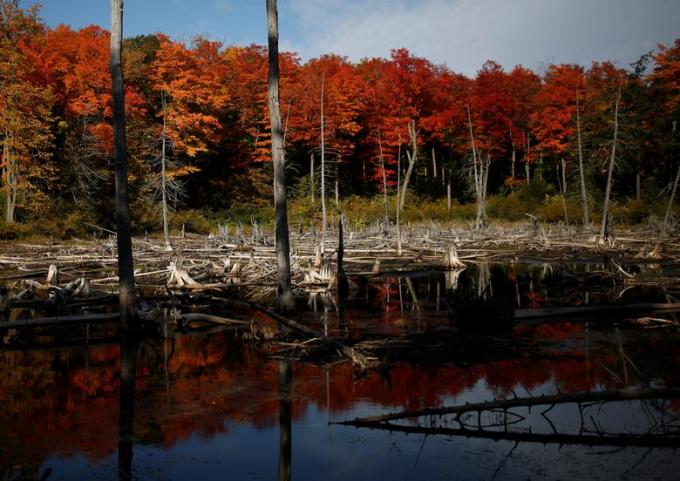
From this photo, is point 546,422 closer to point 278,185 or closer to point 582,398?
point 582,398

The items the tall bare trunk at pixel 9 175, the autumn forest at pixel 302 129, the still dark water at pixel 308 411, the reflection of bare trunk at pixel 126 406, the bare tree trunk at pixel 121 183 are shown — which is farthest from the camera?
the autumn forest at pixel 302 129

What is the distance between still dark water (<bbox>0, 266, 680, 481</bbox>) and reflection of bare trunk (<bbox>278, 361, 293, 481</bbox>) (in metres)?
0.02

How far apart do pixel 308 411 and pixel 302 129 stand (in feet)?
139

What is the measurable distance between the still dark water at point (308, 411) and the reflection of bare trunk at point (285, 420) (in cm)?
2

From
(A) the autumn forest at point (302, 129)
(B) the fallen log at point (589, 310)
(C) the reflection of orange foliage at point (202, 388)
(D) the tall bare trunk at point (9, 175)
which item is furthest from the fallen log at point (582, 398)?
(D) the tall bare trunk at point (9, 175)

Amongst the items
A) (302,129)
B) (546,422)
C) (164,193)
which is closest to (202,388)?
(546,422)

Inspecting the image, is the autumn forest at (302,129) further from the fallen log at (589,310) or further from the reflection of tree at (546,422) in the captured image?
the reflection of tree at (546,422)

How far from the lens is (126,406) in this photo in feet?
24.8

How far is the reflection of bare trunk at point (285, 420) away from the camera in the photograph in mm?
5809

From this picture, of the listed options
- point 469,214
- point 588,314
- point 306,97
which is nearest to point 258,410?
point 588,314

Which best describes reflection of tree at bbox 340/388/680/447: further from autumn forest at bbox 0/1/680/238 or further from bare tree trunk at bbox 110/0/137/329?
autumn forest at bbox 0/1/680/238

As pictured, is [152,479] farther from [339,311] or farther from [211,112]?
[211,112]

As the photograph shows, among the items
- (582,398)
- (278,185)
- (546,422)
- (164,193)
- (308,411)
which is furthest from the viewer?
(164,193)

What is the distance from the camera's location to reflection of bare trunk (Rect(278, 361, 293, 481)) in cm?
581
